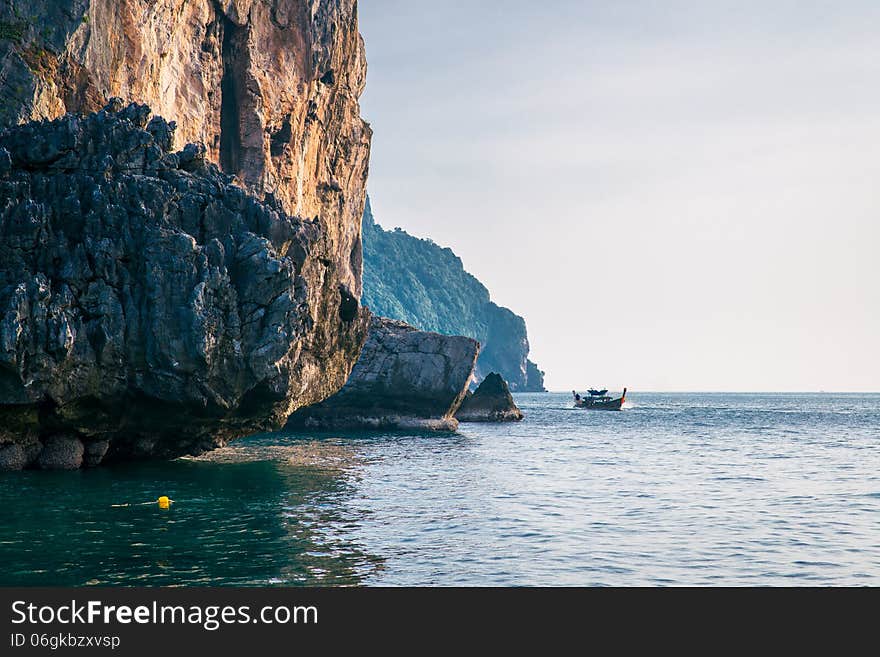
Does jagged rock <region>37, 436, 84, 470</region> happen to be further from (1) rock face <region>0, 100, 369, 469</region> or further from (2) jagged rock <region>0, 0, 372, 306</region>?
(2) jagged rock <region>0, 0, 372, 306</region>

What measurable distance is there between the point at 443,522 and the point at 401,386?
192 feet

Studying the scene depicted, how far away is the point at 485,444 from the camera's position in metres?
71.2

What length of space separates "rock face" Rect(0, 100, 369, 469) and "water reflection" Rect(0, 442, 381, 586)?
2952 millimetres

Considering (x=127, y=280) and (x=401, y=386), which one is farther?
(x=401, y=386)

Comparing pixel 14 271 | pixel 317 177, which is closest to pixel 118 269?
pixel 14 271

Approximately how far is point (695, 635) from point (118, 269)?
32.1m

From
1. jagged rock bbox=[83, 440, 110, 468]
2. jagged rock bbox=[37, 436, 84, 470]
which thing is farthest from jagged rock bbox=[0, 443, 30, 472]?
jagged rock bbox=[83, 440, 110, 468]

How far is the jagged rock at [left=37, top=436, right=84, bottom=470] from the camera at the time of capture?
129ft

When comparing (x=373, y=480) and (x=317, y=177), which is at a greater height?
(x=317, y=177)

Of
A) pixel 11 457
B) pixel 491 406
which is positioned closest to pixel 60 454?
pixel 11 457

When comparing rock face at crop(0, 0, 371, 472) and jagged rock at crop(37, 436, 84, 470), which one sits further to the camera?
jagged rock at crop(37, 436, 84, 470)

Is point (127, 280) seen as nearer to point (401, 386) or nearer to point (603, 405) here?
point (401, 386)

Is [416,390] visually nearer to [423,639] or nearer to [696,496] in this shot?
[696,496]

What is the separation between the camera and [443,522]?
29.2 metres
